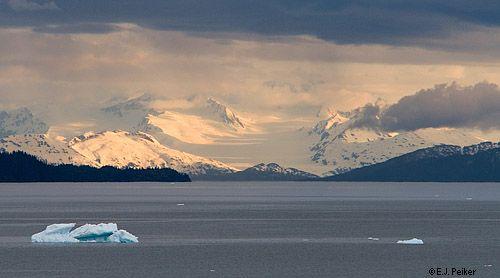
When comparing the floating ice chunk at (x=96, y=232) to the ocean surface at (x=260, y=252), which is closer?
the ocean surface at (x=260, y=252)

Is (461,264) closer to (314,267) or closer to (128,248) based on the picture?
(314,267)

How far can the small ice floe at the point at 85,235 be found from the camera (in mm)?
125444

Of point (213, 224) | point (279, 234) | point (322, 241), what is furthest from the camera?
point (213, 224)

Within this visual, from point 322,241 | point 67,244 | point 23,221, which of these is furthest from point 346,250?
point 23,221

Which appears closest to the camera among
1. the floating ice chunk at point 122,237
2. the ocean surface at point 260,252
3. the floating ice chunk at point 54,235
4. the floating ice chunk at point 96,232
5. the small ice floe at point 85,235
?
the ocean surface at point 260,252

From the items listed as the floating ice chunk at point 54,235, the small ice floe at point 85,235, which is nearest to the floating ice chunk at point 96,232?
the small ice floe at point 85,235

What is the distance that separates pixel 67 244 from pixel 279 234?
34.9m

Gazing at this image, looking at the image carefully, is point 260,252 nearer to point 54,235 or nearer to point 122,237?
point 122,237

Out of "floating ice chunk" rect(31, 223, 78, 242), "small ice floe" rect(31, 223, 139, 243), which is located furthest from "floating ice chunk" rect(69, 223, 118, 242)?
"floating ice chunk" rect(31, 223, 78, 242)

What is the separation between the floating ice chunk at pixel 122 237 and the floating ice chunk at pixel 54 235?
435 centimetres

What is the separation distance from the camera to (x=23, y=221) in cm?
18550

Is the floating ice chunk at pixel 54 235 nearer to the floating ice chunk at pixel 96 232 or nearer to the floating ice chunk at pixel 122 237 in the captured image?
the floating ice chunk at pixel 96 232

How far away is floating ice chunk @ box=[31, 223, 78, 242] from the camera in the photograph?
→ 12700 centimetres

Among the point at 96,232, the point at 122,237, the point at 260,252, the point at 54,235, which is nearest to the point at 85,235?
the point at 96,232
